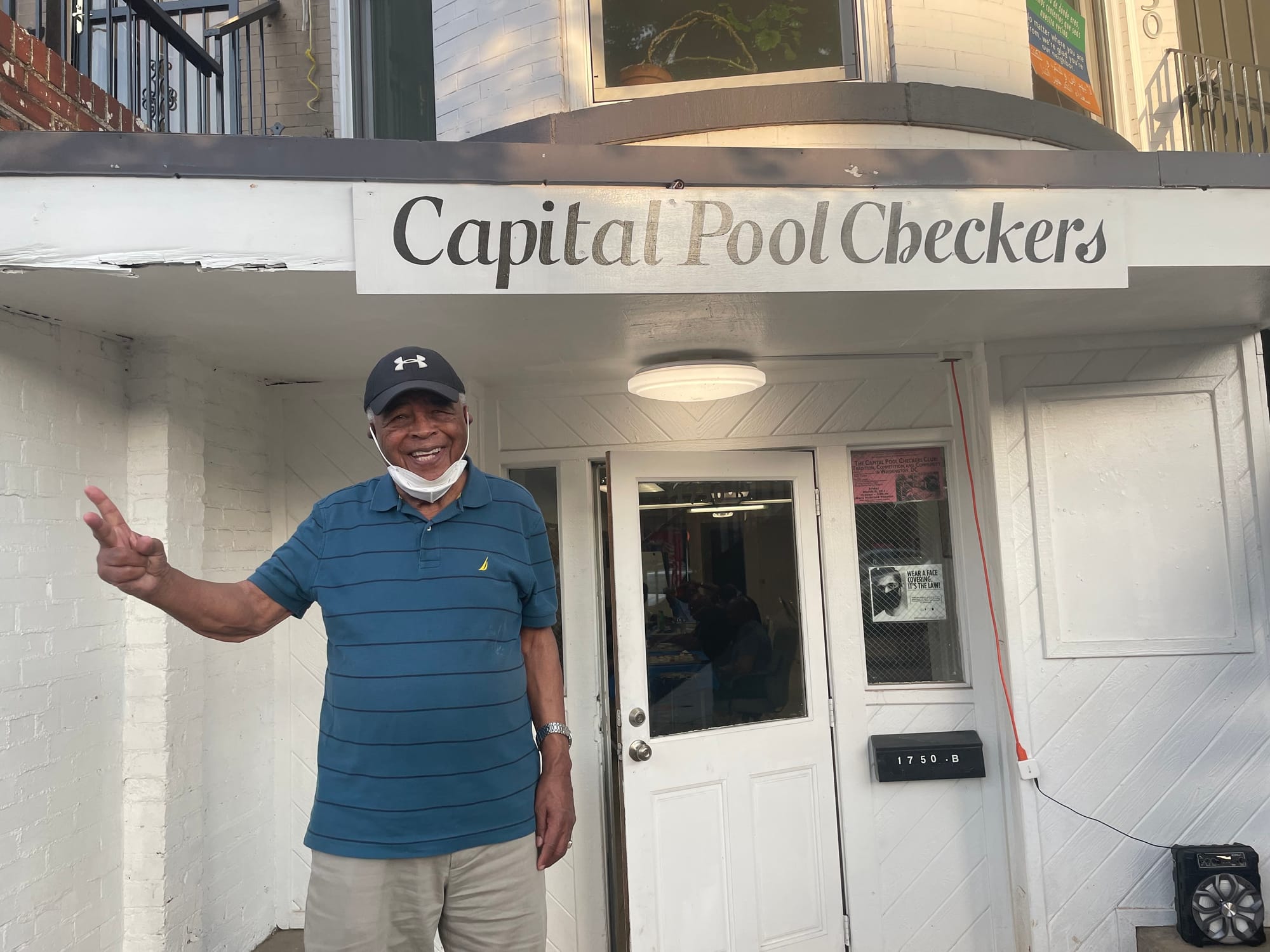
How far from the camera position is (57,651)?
9.95 ft

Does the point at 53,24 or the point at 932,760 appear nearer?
the point at 53,24

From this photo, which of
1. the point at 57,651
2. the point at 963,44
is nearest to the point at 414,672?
the point at 57,651

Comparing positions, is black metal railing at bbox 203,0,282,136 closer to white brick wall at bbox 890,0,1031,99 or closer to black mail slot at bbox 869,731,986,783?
white brick wall at bbox 890,0,1031,99

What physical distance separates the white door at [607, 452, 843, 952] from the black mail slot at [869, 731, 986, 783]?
0.28 metres

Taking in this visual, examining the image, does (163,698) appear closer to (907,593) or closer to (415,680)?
(415,680)

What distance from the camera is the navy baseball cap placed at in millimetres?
2207

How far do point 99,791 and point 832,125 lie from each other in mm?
3736

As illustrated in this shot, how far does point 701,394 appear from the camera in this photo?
153 inches

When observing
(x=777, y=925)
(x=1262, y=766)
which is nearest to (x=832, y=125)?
(x=1262, y=766)

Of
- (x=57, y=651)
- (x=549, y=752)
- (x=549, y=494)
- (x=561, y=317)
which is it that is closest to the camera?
(x=549, y=752)

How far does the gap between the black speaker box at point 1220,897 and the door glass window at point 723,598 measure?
1623 millimetres

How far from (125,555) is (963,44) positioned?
3.91 m

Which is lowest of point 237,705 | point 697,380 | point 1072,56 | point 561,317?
point 237,705

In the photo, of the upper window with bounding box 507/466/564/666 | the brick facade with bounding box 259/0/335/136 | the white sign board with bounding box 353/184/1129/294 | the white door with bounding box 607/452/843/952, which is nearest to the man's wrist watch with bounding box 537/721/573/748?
the white sign board with bounding box 353/184/1129/294
